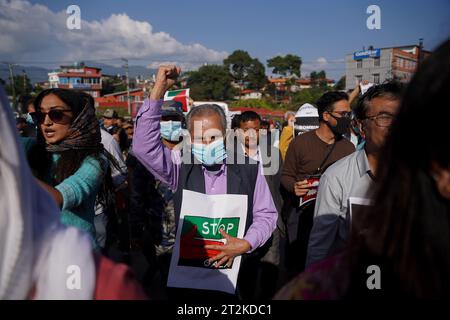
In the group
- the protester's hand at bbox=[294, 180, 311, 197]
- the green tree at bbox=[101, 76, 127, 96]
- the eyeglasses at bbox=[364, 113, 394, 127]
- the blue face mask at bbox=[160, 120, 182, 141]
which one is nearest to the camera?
the eyeglasses at bbox=[364, 113, 394, 127]

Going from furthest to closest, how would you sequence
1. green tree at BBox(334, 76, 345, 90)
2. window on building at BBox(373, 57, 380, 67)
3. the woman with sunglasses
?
green tree at BBox(334, 76, 345, 90) < window on building at BBox(373, 57, 380, 67) < the woman with sunglasses

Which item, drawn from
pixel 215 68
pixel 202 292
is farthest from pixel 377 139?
pixel 215 68

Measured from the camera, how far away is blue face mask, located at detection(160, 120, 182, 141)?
3.09 metres

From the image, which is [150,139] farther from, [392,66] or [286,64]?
[286,64]

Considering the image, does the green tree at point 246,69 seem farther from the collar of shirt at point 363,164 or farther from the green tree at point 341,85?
the collar of shirt at point 363,164

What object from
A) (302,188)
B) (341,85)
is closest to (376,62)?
(302,188)

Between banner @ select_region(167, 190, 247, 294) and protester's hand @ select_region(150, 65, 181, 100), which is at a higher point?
protester's hand @ select_region(150, 65, 181, 100)

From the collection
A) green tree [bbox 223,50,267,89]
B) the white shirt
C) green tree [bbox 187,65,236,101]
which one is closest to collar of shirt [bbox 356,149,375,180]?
the white shirt

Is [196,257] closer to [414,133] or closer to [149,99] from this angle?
[149,99]

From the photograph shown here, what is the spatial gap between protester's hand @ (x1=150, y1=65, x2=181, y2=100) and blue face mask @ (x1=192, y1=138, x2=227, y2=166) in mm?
377

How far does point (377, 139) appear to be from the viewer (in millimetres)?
1856

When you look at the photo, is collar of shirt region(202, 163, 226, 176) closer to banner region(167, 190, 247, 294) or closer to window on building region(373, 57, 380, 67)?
banner region(167, 190, 247, 294)

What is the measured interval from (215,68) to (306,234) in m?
54.7

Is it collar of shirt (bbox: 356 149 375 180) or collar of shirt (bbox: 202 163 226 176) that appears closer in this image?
collar of shirt (bbox: 356 149 375 180)
